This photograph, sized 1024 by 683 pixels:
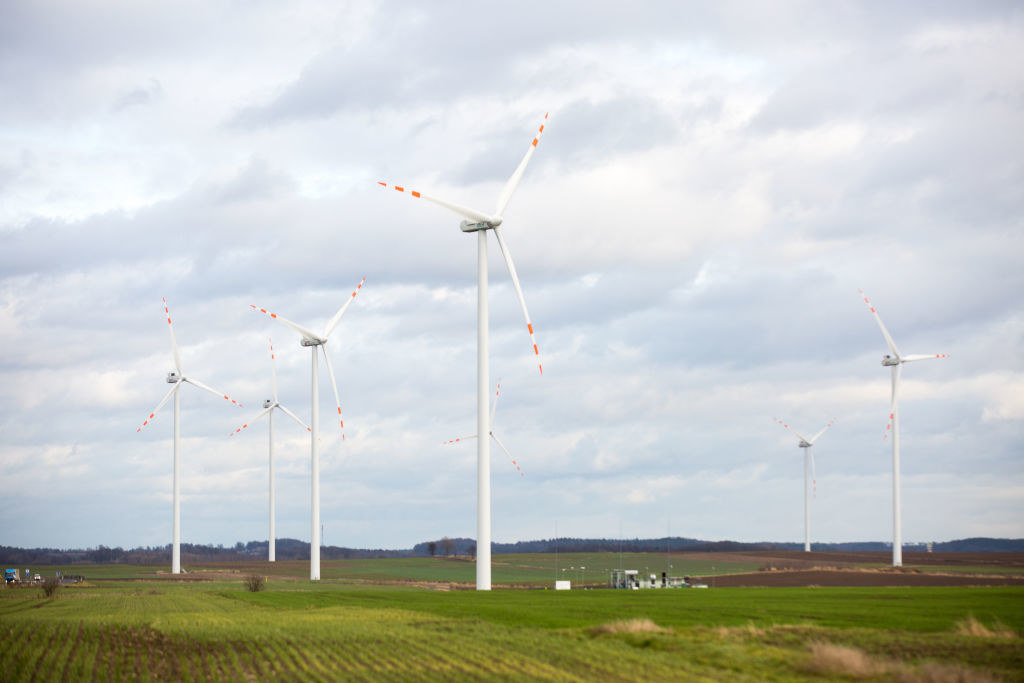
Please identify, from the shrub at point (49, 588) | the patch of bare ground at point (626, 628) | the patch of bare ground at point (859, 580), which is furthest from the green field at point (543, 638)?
the shrub at point (49, 588)

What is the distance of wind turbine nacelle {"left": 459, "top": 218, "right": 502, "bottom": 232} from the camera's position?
73188 millimetres

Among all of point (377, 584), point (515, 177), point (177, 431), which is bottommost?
point (377, 584)

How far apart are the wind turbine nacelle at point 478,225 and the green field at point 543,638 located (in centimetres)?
2477

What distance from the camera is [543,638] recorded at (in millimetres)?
42562

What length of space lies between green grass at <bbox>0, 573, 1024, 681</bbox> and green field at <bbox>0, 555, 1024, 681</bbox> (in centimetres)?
9

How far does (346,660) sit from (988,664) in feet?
69.7

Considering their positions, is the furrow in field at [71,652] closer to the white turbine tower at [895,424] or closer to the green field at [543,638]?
the green field at [543,638]

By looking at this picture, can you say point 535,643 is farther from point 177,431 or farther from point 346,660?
point 177,431

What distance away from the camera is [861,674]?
3097 centimetres

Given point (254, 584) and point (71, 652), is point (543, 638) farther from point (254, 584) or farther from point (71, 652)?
point (254, 584)

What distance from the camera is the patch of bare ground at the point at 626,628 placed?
43.2 m

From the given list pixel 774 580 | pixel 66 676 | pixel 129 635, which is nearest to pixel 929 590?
pixel 774 580

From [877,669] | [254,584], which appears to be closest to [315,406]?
[254,584]

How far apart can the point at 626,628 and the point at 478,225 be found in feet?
119
